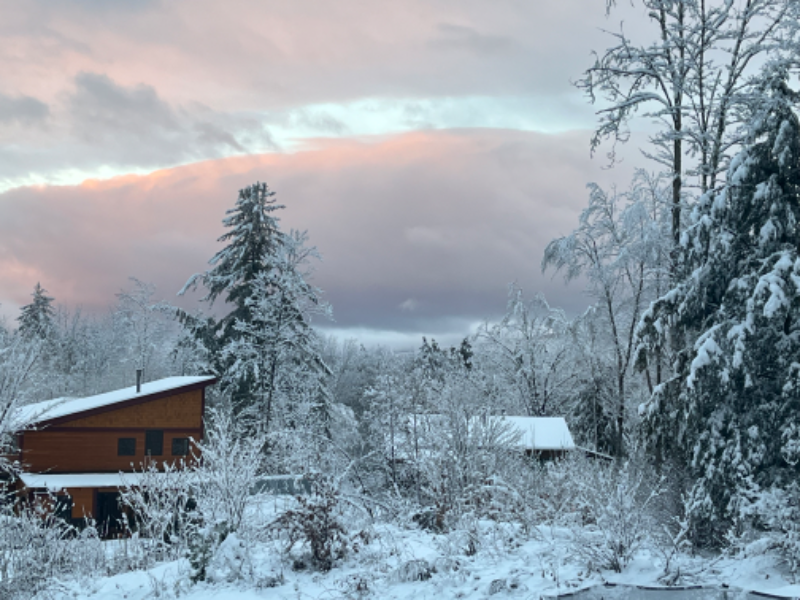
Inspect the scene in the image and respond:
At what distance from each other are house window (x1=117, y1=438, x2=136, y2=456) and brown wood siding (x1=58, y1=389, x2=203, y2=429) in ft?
1.82

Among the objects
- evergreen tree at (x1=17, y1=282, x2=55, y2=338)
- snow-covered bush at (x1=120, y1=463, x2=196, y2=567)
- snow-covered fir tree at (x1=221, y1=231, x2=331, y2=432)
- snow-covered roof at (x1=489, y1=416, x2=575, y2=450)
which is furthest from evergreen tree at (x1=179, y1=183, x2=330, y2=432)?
evergreen tree at (x1=17, y1=282, x2=55, y2=338)

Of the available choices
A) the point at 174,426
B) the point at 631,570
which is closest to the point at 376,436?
the point at 174,426

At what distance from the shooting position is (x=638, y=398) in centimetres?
3019

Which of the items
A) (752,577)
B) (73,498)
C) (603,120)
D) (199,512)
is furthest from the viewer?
(73,498)

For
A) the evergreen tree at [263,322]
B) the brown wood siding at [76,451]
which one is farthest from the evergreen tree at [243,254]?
the brown wood siding at [76,451]

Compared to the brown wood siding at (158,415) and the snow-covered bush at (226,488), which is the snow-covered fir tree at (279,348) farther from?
the snow-covered bush at (226,488)

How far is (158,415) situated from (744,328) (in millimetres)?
21269

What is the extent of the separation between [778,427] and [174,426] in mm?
21143

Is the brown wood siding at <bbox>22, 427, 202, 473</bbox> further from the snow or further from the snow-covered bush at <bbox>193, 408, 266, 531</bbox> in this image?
the snow

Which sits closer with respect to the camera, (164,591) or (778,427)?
(164,591)

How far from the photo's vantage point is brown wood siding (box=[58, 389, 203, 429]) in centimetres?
2455

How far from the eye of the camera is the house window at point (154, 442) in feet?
82.2

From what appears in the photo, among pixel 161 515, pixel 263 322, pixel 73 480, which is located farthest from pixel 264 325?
pixel 161 515

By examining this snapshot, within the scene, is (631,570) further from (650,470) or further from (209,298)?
(209,298)
